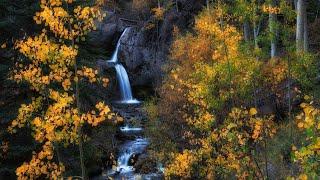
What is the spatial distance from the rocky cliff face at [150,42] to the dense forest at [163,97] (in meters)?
0.12

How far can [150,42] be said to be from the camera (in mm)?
33531

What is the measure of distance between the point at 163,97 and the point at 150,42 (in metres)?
12.8

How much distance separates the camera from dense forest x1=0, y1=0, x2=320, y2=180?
587 centimetres

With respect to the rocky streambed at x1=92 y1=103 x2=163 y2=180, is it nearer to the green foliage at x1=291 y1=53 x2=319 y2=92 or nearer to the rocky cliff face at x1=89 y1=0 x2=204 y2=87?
the rocky cliff face at x1=89 y1=0 x2=204 y2=87

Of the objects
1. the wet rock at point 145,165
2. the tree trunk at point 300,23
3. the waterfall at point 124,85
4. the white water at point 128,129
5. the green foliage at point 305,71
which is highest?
the tree trunk at point 300,23

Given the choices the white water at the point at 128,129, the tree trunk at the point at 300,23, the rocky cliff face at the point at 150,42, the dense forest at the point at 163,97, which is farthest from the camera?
the rocky cliff face at the point at 150,42

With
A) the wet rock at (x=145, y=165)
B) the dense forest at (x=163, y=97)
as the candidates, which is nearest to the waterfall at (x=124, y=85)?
the dense forest at (x=163, y=97)

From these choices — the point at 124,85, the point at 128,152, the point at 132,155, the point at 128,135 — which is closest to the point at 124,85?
the point at 124,85

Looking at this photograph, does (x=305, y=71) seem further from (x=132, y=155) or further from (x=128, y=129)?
(x=128, y=129)

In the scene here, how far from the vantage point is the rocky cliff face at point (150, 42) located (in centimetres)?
3241

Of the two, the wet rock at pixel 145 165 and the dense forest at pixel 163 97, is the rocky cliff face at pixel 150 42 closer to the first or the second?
the dense forest at pixel 163 97

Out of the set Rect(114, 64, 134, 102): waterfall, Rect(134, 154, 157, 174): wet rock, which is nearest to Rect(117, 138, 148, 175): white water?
Rect(134, 154, 157, 174): wet rock

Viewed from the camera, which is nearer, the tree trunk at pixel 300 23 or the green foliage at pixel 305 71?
the green foliage at pixel 305 71

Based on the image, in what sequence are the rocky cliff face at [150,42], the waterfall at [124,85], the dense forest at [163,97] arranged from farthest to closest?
the waterfall at [124,85] < the rocky cliff face at [150,42] < the dense forest at [163,97]
